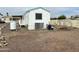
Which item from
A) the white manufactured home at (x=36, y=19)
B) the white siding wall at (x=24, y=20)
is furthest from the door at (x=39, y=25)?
the white siding wall at (x=24, y=20)

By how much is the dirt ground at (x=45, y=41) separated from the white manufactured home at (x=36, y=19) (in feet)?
0.19

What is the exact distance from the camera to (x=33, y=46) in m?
1.47

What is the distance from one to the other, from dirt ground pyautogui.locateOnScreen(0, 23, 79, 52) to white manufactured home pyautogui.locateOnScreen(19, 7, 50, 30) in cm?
6

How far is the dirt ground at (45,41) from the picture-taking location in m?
1.46

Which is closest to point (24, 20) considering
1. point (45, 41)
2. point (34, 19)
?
point (34, 19)

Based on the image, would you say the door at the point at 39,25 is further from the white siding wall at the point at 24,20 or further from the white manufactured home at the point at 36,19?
the white siding wall at the point at 24,20

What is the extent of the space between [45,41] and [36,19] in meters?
0.25

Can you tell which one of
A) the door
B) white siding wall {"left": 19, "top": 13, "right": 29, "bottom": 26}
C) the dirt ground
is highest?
white siding wall {"left": 19, "top": 13, "right": 29, "bottom": 26}

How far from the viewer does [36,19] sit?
1.44 metres

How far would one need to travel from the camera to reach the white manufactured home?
4.69ft

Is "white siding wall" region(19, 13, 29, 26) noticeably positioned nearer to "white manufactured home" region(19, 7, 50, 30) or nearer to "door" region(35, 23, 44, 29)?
"white manufactured home" region(19, 7, 50, 30)

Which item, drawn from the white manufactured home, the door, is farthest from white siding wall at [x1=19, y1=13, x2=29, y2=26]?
the door

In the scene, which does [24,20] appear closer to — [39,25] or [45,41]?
[39,25]
